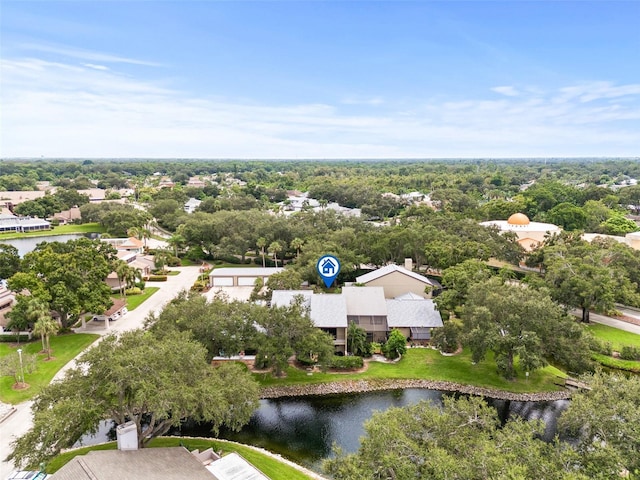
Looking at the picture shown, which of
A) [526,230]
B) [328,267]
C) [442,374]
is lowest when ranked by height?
[442,374]

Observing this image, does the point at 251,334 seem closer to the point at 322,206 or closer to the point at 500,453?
the point at 500,453

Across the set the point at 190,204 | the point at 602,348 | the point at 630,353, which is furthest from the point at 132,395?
the point at 190,204

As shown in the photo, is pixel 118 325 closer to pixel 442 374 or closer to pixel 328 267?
pixel 328 267

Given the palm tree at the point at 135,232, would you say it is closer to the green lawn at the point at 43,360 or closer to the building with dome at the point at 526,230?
the green lawn at the point at 43,360

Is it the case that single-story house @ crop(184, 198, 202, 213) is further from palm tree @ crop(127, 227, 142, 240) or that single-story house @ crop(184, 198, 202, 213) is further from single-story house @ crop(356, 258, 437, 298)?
single-story house @ crop(356, 258, 437, 298)

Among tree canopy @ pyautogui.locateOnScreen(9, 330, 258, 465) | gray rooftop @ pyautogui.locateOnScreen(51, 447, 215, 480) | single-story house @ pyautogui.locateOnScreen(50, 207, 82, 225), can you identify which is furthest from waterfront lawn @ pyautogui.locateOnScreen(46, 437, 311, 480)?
single-story house @ pyautogui.locateOnScreen(50, 207, 82, 225)
